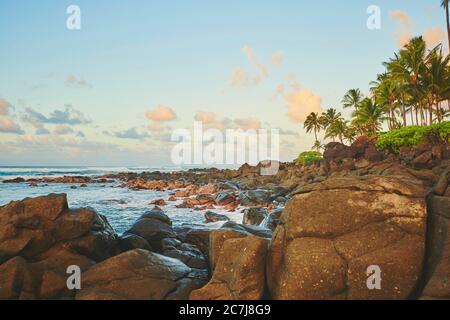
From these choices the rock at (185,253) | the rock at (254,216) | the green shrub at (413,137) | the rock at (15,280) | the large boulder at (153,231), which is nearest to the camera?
the rock at (15,280)

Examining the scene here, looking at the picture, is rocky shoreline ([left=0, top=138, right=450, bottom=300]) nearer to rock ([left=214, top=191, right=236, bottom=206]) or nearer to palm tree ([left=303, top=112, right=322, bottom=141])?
rock ([left=214, top=191, right=236, bottom=206])

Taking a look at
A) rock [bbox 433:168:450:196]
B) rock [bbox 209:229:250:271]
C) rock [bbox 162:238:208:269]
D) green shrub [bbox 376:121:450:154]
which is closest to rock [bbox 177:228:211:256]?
rock [bbox 162:238:208:269]

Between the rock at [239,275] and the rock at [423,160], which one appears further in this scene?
the rock at [423,160]

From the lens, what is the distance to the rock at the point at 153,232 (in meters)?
9.23

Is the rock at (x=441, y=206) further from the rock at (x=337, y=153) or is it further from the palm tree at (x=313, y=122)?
the palm tree at (x=313, y=122)

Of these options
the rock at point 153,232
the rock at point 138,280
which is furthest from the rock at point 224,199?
the rock at point 138,280

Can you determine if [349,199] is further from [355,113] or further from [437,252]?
[355,113]

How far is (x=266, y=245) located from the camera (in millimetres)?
6227

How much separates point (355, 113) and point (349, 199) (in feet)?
197

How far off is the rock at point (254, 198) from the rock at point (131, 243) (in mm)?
13784

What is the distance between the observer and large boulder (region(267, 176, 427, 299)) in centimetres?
537

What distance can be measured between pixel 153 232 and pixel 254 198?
13860mm

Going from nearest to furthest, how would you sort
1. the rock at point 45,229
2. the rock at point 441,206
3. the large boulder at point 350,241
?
1. the large boulder at point 350,241
2. the rock at point 441,206
3. the rock at point 45,229
